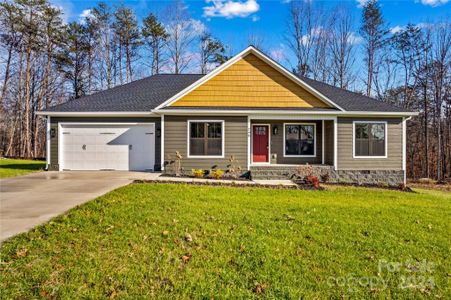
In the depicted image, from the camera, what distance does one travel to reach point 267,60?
1208cm

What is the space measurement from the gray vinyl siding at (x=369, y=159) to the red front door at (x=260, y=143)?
3.28m

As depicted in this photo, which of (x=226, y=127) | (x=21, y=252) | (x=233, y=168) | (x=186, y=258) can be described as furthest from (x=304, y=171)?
(x=21, y=252)

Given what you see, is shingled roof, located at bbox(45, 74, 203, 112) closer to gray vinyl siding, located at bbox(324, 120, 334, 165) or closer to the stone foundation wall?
gray vinyl siding, located at bbox(324, 120, 334, 165)

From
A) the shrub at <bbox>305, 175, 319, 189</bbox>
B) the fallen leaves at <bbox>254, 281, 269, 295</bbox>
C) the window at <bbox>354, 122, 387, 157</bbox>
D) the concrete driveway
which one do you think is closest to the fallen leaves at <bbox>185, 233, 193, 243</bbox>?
the fallen leaves at <bbox>254, 281, 269, 295</bbox>

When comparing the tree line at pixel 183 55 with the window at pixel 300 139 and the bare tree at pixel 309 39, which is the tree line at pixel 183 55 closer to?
the bare tree at pixel 309 39

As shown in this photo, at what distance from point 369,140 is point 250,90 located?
5821 mm

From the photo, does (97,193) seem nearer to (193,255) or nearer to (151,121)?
(193,255)

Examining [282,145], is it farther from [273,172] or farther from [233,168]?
[233,168]

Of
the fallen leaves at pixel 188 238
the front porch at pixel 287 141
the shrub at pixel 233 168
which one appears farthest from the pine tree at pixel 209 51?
the fallen leaves at pixel 188 238

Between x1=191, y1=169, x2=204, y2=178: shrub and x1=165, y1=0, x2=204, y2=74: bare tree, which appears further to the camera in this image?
x1=165, y1=0, x2=204, y2=74: bare tree

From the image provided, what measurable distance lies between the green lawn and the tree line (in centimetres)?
2082

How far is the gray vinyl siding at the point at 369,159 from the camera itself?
12047 millimetres

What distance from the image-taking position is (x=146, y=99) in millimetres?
13555

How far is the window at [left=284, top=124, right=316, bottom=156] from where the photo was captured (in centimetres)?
1326
